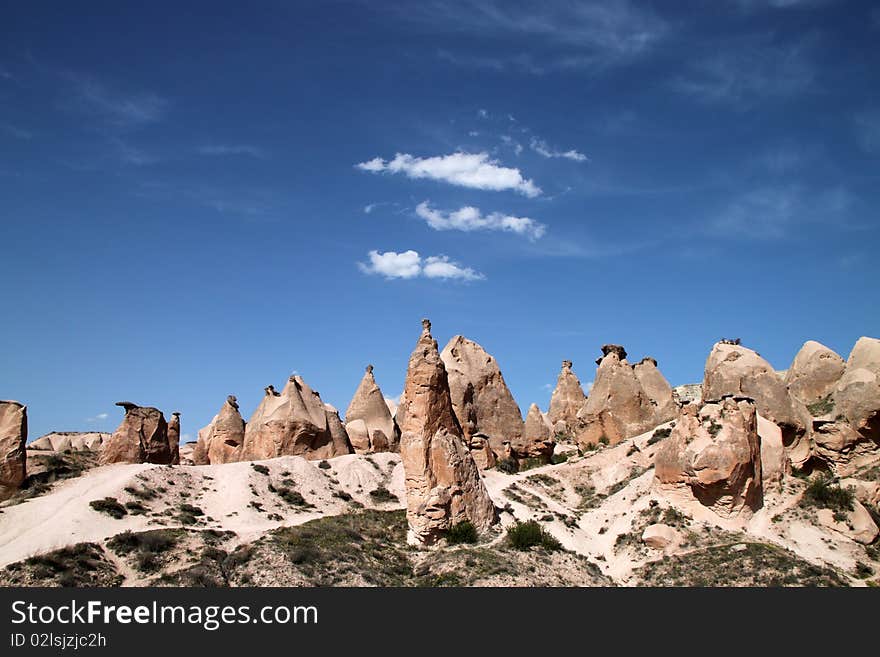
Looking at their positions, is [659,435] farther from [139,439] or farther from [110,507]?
[139,439]

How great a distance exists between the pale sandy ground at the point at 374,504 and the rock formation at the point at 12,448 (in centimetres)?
136

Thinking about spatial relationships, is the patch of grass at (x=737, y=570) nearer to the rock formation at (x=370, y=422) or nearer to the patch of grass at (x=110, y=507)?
the patch of grass at (x=110, y=507)

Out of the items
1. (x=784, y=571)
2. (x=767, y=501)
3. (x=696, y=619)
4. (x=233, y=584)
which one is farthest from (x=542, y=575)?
(x=767, y=501)

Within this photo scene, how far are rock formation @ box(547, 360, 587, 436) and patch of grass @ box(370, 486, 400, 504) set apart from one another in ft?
62.6

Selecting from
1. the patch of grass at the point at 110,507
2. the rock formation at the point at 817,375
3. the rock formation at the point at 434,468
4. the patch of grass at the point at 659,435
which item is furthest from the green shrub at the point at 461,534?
the rock formation at the point at 817,375

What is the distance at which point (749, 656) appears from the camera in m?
12.6

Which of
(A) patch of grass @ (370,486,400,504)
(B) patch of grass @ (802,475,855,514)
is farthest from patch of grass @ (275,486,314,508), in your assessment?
(B) patch of grass @ (802,475,855,514)

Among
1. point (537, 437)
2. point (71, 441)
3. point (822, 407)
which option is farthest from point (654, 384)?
point (71, 441)

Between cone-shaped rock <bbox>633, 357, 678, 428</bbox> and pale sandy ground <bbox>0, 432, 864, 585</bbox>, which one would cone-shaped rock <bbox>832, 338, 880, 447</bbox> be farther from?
cone-shaped rock <bbox>633, 357, 678, 428</bbox>

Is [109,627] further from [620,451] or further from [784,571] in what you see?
[620,451]

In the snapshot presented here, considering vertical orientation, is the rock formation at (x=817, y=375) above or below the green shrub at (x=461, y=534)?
above

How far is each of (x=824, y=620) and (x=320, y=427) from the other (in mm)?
25960

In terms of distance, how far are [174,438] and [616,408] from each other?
24.4 metres

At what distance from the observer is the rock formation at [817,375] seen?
32.4m
